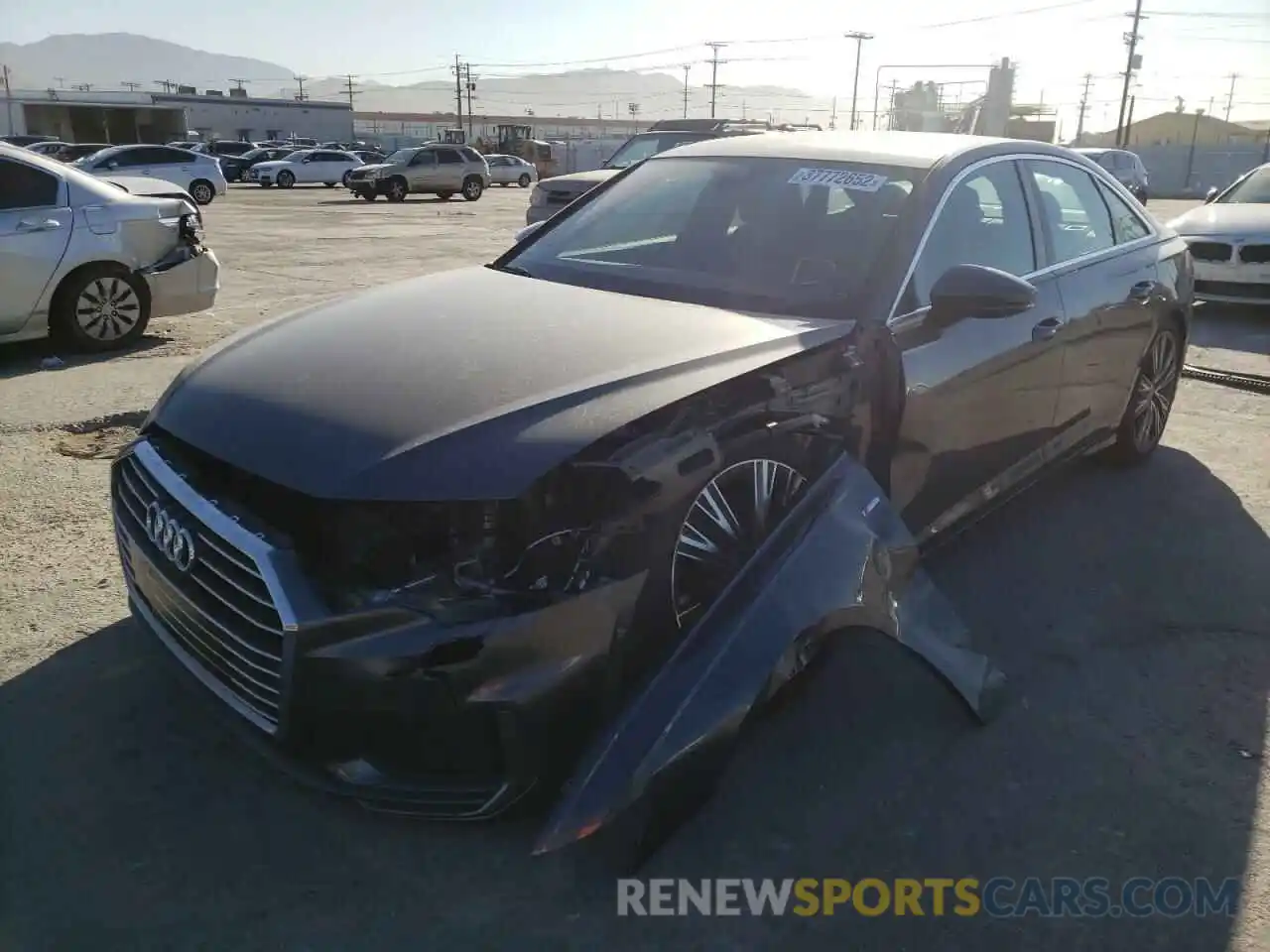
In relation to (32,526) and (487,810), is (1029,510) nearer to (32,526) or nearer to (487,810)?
(487,810)

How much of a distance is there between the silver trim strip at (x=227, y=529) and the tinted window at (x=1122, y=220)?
409 centimetres

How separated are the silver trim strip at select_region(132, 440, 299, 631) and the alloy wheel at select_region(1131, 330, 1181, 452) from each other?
4.25m

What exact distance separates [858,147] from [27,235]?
19.2ft

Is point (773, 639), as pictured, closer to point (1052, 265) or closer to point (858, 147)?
point (858, 147)

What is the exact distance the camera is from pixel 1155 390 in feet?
16.6

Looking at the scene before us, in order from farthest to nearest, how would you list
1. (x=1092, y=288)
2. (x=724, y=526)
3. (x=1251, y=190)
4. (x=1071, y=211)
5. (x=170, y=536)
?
(x=1251, y=190) < (x=1071, y=211) < (x=1092, y=288) < (x=724, y=526) < (x=170, y=536)

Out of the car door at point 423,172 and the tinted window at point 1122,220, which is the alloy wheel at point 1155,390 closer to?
the tinted window at point 1122,220

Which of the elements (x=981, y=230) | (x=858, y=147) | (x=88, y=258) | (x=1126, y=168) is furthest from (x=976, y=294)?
(x=1126, y=168)

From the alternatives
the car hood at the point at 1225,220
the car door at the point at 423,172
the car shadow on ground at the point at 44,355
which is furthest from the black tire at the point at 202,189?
the car hood at the point at 1225,220

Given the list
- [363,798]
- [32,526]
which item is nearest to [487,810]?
[363,798]

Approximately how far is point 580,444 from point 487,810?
802 millimetres

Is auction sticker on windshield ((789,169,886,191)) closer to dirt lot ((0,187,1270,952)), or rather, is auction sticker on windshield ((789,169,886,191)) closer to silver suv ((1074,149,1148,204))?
dirt lot ((0,187,1270,952))

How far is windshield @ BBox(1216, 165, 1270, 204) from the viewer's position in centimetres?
1052

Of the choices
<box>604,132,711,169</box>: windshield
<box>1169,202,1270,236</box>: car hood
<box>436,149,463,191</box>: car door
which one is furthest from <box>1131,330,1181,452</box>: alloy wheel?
<box>436,149,463,191</box>: car door
